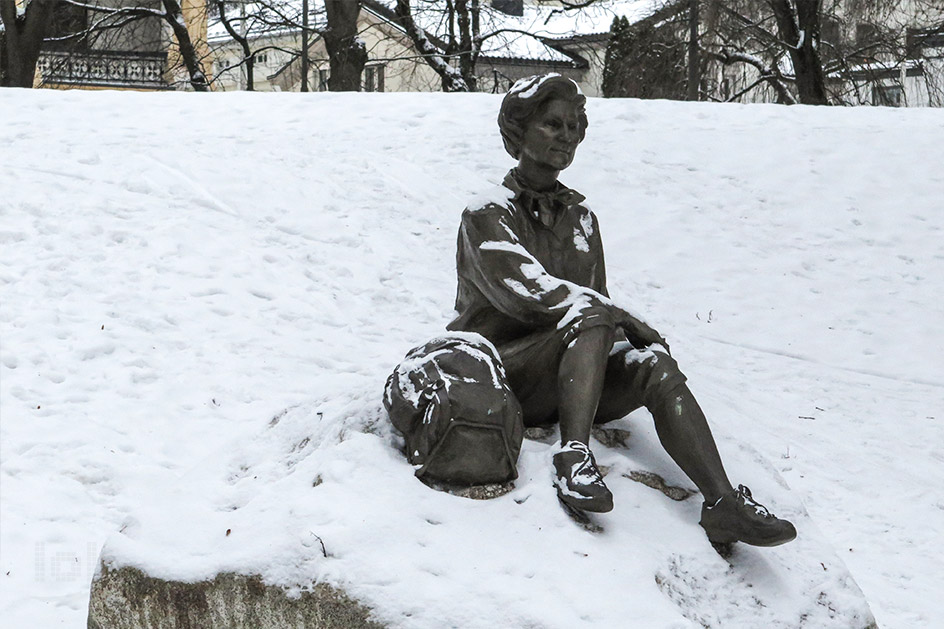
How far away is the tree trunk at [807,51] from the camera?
17.9 meters

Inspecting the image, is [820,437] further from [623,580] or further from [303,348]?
[623,580]

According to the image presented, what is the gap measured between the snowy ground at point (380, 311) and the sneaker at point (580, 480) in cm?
9

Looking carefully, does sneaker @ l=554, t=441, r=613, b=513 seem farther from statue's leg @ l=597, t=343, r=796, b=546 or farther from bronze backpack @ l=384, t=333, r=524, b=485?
statue's leg @ l=597, t=343, r=796, b=546

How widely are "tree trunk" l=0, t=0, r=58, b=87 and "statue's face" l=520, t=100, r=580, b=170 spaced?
15290mm

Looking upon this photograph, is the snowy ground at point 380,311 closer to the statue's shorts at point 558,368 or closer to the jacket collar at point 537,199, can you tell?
the statue's shorts at point 558,368

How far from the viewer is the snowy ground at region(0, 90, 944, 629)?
4457mm

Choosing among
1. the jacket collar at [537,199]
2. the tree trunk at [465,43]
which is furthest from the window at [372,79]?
the jacket collar at [537,199]

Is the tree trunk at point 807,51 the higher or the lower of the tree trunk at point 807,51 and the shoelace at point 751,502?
the higher

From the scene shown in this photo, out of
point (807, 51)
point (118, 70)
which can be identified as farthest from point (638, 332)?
point (118, 70)

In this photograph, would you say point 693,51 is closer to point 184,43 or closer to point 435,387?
point 184,43

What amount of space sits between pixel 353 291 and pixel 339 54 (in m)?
10.3

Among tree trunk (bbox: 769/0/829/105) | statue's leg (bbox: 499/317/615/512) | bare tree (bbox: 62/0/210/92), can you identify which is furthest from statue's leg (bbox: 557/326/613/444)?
bare tree (bbox: 62/0/210/92)

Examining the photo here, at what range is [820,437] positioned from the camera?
26.3 feet

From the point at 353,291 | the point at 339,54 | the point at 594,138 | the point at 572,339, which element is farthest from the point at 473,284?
the point at 339,54
